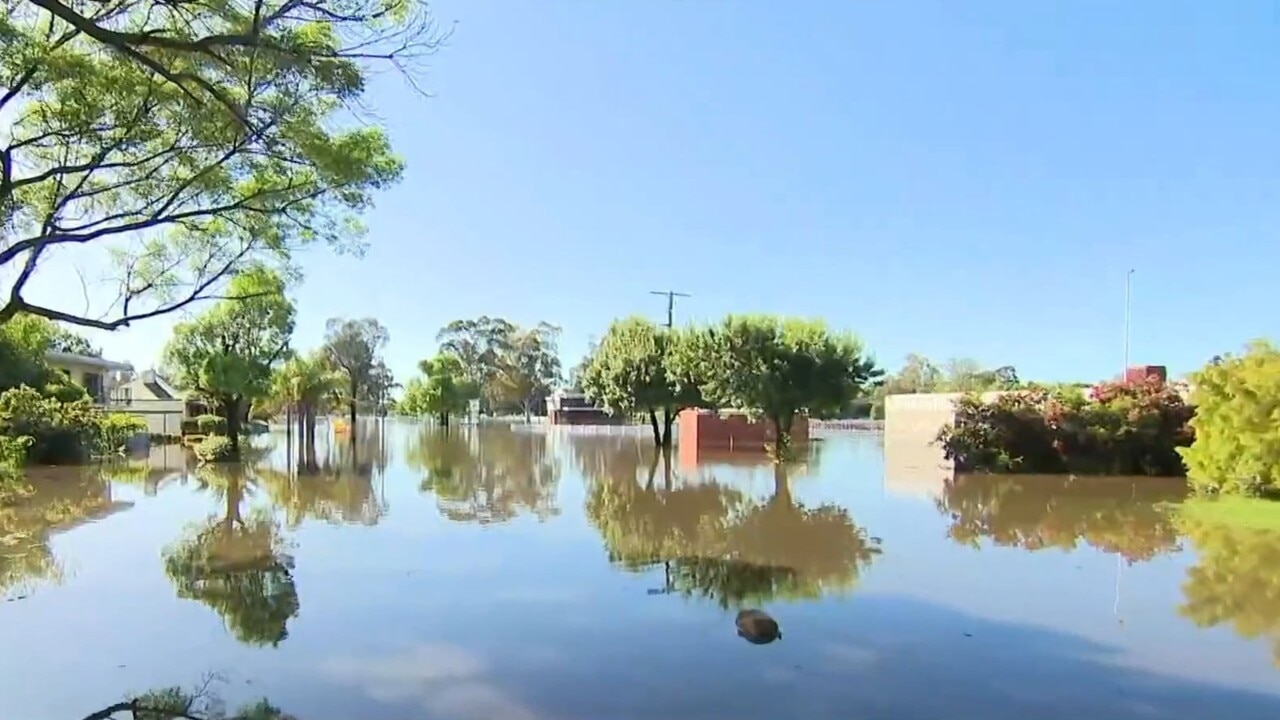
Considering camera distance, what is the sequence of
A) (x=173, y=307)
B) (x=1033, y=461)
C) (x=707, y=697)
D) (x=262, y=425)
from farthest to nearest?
(x=262, y=425) < (x=1033, y=461) < (x=173, y=307) < (x=707, y=697)

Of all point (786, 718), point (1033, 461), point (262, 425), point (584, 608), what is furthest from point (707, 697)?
point (262, 425)

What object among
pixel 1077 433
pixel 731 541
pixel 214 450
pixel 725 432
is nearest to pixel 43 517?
pixel 731 541

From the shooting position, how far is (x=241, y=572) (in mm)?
9648

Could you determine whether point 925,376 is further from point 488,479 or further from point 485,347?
point 488,479

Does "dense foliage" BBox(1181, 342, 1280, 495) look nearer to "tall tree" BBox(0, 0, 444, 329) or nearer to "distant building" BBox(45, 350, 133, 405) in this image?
"tall tree" BBox(0, 0, 444, 329)

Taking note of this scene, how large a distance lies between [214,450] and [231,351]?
14.3ft

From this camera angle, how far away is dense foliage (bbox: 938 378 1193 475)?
21.6m

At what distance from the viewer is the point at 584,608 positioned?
26.2 ft

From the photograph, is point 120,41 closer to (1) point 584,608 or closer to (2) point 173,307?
(1) point 584,608

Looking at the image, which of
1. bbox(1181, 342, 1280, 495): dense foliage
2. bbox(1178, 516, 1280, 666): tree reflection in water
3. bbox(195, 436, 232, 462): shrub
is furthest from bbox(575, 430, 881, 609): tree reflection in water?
bbox(195, 436, 232, 462): shrub

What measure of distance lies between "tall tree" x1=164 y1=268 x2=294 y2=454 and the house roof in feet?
26.6

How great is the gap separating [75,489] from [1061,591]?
1741 centimetres

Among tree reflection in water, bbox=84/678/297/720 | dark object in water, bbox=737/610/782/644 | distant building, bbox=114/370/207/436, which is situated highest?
→ distant building, bbox=114/370/207/436

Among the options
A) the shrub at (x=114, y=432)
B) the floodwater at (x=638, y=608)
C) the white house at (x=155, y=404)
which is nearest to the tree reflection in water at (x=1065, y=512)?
the floodwater at (x=638, y=608)
